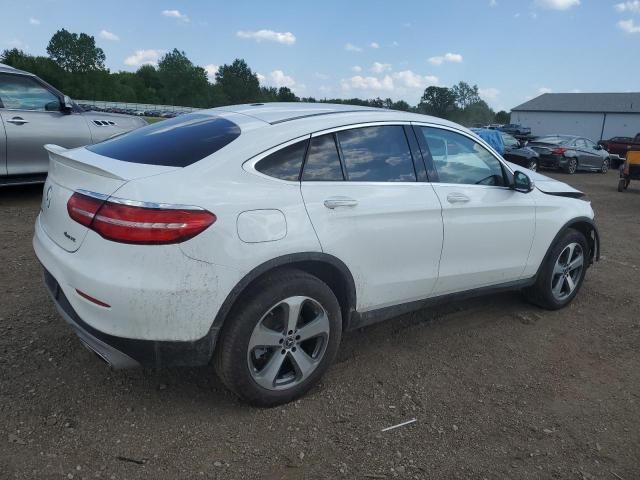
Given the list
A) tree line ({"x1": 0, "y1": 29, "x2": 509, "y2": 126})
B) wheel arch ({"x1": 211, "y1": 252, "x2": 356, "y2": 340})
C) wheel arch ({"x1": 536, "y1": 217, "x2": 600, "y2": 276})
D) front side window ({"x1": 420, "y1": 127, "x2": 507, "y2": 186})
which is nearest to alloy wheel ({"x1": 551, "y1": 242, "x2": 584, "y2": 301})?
wheel arch ({"x1": 536, "y1": 217, "x2": 600, "y2": 276})

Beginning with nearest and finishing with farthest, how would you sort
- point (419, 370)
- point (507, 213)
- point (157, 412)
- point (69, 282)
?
point (69, 282) < point (157, 412) < point (419, 370) < point (507, 213)

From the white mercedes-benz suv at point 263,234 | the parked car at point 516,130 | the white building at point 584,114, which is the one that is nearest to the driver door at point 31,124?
the white mercedes-benz suv at point 263,234

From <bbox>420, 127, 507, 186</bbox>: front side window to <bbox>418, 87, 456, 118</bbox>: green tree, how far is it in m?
107

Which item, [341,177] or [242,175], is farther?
[341,177]

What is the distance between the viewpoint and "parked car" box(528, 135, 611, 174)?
1962cm

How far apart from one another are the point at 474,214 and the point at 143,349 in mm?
2331

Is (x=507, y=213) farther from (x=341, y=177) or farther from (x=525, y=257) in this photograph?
(x=341, y=177)

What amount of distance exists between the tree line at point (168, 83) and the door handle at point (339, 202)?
312ft

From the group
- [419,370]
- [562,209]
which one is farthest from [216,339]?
[562,209]

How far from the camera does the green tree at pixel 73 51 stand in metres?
104

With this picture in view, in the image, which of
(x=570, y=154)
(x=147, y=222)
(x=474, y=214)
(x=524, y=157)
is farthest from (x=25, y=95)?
(x=570, y=154)

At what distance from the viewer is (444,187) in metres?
3.45

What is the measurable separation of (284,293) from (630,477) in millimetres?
1914

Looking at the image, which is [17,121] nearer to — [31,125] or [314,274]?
[31,125]
